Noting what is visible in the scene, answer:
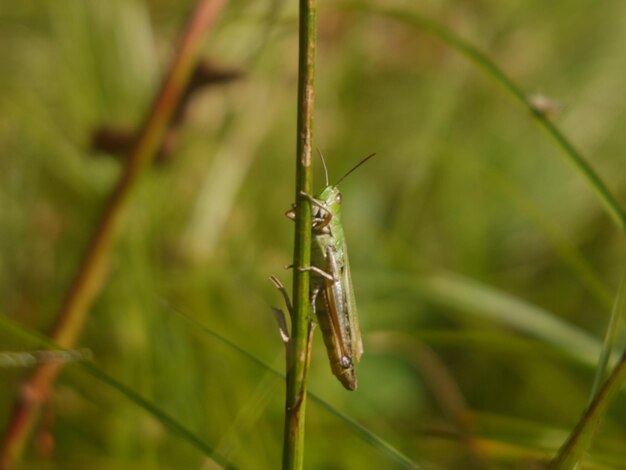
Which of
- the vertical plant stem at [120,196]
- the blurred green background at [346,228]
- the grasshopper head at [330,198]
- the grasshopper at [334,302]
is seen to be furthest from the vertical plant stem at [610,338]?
the vertical plant stem at [120,196]

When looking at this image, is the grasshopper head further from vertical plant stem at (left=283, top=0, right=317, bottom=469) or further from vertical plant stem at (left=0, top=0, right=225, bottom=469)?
vertical plant stem at (left=283, top=0, right=317, bottom=469)

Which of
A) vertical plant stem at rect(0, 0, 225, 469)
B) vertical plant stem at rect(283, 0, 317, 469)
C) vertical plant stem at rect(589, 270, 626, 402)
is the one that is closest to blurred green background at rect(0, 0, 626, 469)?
vertical plant stem at rect(0, 0, 225, 469)

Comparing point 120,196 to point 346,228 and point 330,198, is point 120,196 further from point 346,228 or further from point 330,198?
point 346,228

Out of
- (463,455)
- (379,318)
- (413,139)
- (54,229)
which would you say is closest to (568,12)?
(413,139)

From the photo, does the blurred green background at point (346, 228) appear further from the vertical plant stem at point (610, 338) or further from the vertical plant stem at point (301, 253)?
the vertical plant stem at point (301, 253)

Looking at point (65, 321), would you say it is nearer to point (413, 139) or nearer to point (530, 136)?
point (413, 139)
